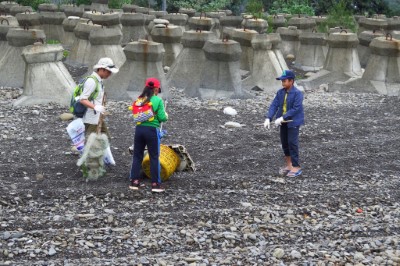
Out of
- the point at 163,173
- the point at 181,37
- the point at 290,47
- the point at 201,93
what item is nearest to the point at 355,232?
the point at 163,173

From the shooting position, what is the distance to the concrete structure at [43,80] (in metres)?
11.9

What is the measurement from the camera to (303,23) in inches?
797

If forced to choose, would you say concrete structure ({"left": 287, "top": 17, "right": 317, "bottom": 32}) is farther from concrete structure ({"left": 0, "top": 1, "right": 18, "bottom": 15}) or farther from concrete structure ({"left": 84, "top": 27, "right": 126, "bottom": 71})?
concrete structure ({"left": 0, "top": 1, "right": 18, "bottom": 15})

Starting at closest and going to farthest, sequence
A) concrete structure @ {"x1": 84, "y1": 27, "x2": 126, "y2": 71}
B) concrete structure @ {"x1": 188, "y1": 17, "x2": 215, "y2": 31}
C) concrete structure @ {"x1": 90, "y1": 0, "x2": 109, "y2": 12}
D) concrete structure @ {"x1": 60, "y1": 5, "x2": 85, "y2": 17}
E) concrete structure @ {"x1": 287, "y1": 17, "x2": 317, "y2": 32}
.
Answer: concrete structure @ {"x1": 84, "y1": 27, "x2": 126, "y2": 71} < concrete structure @ {"x1": 188, "y1": 17, "x2": 215, "y2": 31} < concrete structure @ {"x1": 287, "y1": 17, "x2": 317, "y2": 32} < concrete structure @ {"x1": 60, "y1": 5, "x2": 85, "y2": 17} < concrete structure @ {"x1": 90, "y1": 0, "x2": 109, "y2": 12}

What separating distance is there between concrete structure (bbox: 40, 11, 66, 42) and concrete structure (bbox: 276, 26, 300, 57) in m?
5.45

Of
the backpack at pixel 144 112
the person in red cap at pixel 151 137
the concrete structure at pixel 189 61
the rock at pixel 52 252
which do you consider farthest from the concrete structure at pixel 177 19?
the rock at pixel 52 252

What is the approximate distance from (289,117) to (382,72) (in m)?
6.61

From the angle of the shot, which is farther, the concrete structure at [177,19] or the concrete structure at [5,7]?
the concrete structure at [5,7]

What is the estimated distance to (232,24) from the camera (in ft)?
67.4

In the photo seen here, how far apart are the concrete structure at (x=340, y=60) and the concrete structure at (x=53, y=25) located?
→ 7036 mm

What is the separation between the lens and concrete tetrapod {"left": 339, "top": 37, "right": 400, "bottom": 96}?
567 inches

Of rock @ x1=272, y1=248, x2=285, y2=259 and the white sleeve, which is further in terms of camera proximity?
the white sleeve

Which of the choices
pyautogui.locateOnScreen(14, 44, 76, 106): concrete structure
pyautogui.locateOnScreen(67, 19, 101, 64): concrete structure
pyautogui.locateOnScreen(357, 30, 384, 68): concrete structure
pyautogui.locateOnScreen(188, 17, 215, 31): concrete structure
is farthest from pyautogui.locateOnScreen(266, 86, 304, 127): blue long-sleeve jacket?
pyautogui.locateOnScreen(357, 30, 384, 68): concrete structure

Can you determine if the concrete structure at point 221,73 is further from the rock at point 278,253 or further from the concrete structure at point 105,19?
the rock at point 278,253
